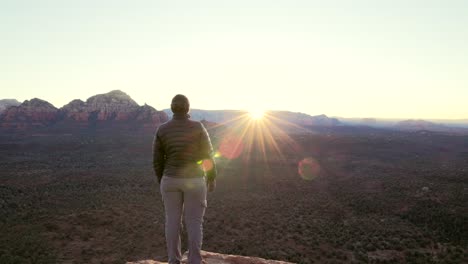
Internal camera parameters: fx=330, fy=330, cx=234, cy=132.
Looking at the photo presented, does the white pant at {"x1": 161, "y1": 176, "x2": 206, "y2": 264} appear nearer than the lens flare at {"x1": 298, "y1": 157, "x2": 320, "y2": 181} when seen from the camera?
Yes

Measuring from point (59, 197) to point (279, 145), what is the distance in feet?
159

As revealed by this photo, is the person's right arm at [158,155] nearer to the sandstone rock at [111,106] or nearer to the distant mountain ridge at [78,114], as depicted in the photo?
the distant mountain ridge at [78,114]

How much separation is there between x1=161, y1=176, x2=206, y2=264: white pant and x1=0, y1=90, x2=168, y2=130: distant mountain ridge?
A: 8750cm

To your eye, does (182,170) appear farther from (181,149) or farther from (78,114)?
(78,114)

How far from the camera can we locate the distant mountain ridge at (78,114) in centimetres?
9050

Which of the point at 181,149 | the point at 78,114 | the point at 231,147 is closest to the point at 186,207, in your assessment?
the point at 181,149

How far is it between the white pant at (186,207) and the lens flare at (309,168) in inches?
1383

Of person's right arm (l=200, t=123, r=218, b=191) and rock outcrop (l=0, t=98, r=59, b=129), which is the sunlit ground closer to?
person's right arm (l=200, t=123, r=218, b=191)

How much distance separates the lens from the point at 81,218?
20.1m

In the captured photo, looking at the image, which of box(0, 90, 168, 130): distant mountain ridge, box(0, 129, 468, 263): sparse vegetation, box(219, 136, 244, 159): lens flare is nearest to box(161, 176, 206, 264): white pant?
box(0, 129, 468, 263): sparse vegetation

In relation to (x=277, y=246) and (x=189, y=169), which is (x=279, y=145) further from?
(x=189, y=169)

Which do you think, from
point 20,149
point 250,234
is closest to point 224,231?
point 250,234

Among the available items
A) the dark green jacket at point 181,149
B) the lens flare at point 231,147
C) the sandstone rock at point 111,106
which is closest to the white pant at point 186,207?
the dark green jacket at point 181,149

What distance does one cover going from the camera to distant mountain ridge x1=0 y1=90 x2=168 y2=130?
90500 millimetres
